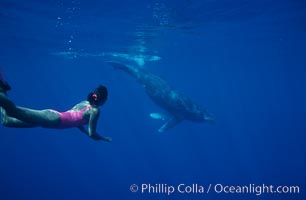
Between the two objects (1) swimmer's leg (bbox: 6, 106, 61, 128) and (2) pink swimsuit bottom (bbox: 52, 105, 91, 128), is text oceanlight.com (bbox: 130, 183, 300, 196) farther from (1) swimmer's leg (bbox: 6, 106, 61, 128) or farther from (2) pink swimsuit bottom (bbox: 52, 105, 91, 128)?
(1) swimmer's leg (bbox: 6, 106, 61, 128)

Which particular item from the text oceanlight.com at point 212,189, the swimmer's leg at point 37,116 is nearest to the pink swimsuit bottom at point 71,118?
the swimmer's leg at point 37,116

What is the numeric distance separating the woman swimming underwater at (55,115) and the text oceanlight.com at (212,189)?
17930 mm

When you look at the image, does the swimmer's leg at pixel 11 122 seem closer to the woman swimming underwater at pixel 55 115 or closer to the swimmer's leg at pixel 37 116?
the woman swimming underwater at pixel 55 115

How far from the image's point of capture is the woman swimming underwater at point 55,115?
694cm

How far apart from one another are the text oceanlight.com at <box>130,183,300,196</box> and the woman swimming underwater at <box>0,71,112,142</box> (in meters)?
17.9

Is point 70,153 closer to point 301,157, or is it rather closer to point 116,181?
point 116,181

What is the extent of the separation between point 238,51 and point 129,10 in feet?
73.0

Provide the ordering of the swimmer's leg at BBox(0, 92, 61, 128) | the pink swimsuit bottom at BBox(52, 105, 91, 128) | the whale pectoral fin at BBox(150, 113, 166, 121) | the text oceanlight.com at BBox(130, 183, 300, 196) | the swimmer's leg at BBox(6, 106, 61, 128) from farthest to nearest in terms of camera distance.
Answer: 1. the text oceanlight.com at BBox(130, 183, 300, 196)
2. the whale pectoral fin at BBox(150, 113, 166, 121)
3. the pink swimsuit bottom at BBox(52, 105, 91, 128)
4. the swimmer's leg at BBox(6, 106, 61, 128)
5. the swimmer's leg at BBox(0, 92, 61, 128)

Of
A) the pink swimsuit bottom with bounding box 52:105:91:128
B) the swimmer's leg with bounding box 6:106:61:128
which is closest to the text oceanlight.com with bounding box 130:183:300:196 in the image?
the pink swimsuit bottom with bounding box 52:105:91:128

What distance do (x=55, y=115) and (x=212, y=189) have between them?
20178 millimetres

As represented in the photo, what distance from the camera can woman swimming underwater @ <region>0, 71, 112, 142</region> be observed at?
694 centimetres

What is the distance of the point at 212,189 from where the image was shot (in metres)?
25.7

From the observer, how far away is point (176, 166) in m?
32.8

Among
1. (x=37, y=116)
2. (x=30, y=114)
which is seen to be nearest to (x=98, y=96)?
(x=37, y=116)
